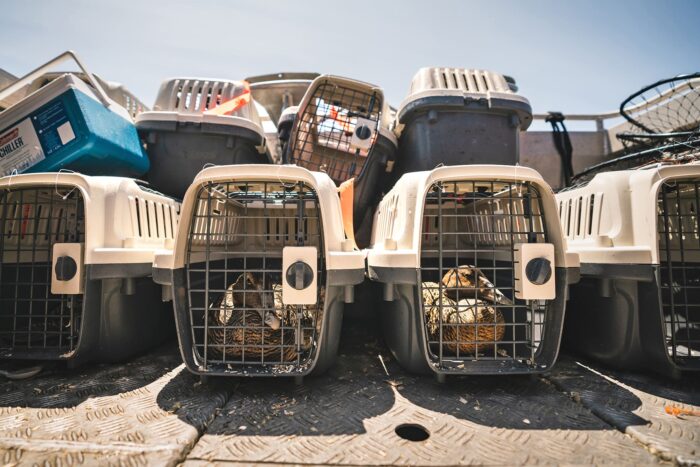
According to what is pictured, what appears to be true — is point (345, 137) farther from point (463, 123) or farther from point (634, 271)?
point (634, 271)

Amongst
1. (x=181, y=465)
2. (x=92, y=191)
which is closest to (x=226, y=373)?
(x=181, y=465)

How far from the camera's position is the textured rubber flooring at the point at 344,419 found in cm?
81

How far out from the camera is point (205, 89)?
2090 millimetres

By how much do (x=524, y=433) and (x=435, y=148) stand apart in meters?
1.30

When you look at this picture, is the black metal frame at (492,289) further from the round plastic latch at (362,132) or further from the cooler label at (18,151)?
the cooler label at (18,151)

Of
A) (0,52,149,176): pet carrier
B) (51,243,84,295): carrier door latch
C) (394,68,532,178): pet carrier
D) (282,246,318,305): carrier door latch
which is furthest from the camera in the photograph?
(394,68,532,178): pet carrier

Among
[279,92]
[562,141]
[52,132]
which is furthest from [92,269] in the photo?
[562,141]

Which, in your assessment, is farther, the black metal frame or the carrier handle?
the carrier handle

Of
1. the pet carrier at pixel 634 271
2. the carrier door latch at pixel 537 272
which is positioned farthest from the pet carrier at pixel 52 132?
the pet carrier at pixel 634 271

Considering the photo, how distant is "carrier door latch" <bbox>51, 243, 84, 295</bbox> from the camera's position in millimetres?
1170

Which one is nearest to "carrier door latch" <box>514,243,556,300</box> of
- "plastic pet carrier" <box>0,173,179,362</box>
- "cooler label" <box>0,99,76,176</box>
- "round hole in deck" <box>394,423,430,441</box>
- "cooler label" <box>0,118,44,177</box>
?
"round hole in deck" <box>394,423,430,441</box>

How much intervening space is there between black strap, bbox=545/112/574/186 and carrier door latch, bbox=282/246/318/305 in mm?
2737

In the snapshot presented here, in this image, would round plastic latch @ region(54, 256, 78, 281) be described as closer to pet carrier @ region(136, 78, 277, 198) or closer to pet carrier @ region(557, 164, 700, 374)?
pet carrier @ region(136, 78, 277, 198)

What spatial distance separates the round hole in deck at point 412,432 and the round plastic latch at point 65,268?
112 centimetres
